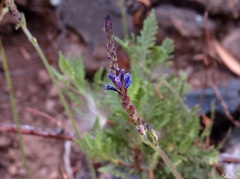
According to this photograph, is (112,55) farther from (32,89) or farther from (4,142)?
(32,89)

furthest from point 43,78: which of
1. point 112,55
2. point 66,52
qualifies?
point 112,55

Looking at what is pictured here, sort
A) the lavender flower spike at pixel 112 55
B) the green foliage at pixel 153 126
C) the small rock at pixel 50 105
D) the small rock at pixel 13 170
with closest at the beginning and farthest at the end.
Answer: the lavender flower spike at pixel 112 55 < the green foliage at pixel 153 126 < the small rock at pixel 13 170 < the small rock at pixel 50 105

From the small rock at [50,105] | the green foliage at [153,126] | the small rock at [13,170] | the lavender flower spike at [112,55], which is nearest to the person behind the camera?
the lavender flower spike at [112,55]

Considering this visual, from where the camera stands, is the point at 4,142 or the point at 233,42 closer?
the point at 4,142

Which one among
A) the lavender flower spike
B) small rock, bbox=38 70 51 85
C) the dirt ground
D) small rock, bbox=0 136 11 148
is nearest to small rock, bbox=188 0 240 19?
the dirt ground

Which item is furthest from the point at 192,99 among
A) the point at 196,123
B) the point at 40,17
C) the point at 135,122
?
the point at 135,122

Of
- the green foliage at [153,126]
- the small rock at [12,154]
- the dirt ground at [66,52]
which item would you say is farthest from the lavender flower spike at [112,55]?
the small rock at [12,154]

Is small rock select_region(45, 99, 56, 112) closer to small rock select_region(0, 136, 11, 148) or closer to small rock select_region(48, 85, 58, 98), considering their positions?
small rock select_region(48, 85, 58, 98)

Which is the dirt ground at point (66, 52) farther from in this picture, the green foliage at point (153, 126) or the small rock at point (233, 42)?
the green foliage at point (153, 126)
